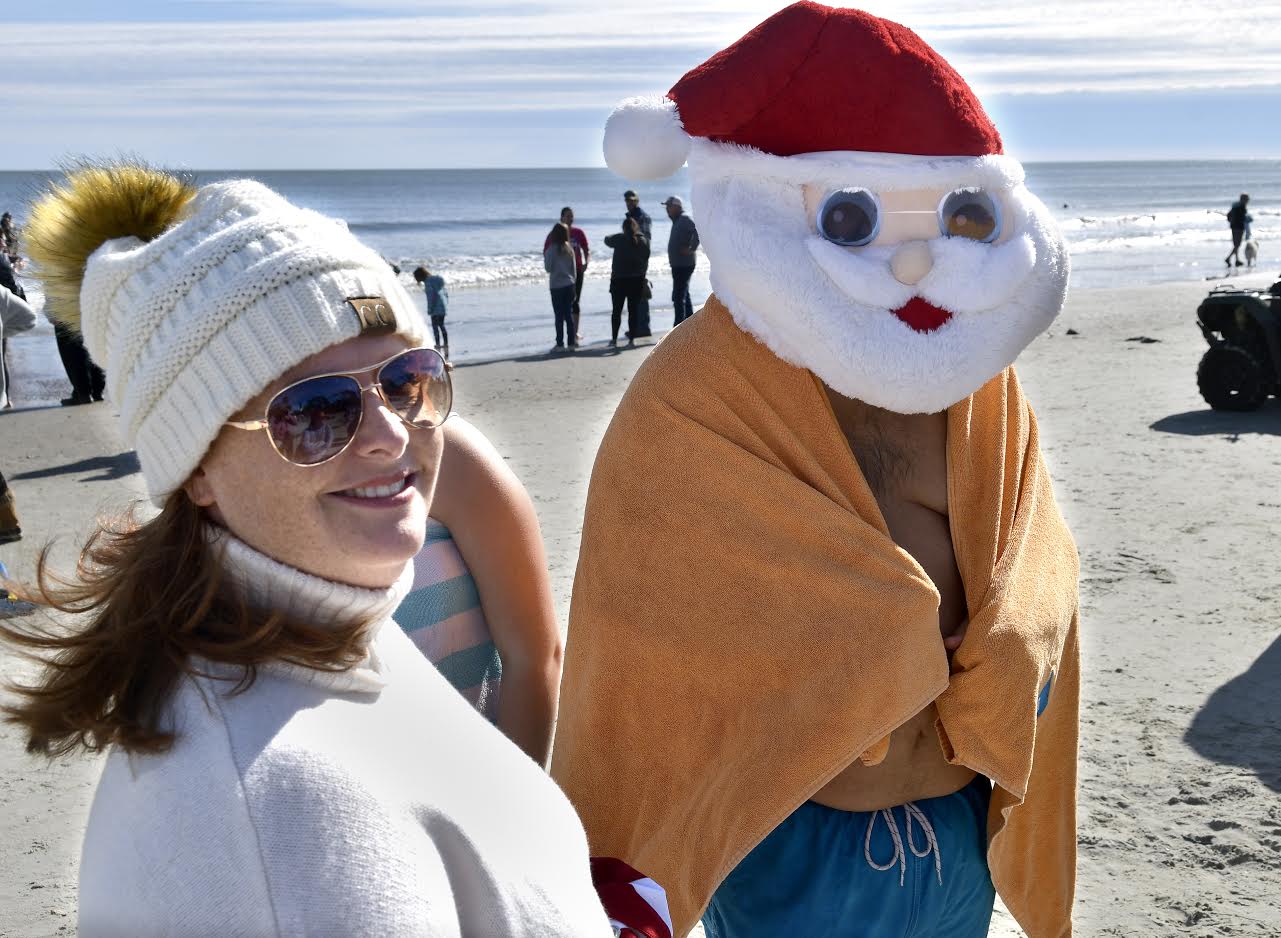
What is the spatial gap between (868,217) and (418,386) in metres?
1.12

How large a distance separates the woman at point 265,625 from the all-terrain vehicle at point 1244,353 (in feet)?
30.5

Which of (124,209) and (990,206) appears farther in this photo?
(990,206)

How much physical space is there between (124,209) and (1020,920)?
2.18m

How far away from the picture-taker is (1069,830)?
2.58m

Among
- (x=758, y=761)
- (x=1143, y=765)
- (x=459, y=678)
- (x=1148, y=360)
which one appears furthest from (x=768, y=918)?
(x=1148, y=360)

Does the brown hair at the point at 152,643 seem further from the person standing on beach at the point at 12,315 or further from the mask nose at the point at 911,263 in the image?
the person standing on beach at the point at 12,315

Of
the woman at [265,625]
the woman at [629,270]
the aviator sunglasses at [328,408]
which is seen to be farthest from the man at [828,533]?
the woman at [629,270]

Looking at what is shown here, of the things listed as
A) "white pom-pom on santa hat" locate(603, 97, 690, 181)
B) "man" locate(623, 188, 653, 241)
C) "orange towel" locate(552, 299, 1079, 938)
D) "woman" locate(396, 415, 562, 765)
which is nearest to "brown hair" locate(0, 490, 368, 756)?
"woman" locate(396, 415, 562, 765)

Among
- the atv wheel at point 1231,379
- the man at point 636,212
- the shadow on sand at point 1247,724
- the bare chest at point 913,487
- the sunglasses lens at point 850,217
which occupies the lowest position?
the shadow on sand at point 1247,724

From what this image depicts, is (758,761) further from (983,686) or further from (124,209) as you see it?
(124,209)

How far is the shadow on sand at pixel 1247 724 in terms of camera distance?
422cm

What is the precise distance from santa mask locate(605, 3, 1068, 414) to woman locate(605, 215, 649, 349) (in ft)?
37.8

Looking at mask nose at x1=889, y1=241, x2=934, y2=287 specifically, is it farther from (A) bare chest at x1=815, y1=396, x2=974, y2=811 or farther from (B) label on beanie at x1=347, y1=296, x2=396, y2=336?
(B) label on beanie at x1=347, y1=296, x2=396, y2=336

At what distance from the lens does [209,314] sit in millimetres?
1344
